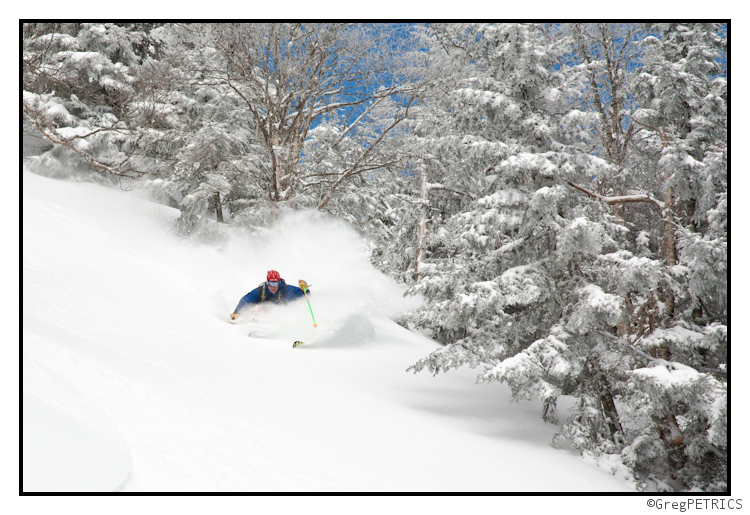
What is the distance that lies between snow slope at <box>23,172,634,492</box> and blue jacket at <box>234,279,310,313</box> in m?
0.21

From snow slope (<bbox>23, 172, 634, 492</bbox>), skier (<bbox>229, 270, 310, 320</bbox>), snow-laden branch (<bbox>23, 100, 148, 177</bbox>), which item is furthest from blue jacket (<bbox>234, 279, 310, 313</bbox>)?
snow-laden branch (<bbox>23, 100, 148, 177</bbox>)

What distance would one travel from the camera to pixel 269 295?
316 inches

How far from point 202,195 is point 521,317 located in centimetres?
862

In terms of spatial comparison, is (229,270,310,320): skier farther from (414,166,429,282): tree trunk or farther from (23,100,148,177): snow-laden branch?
(414,166,429,282): tree trunk

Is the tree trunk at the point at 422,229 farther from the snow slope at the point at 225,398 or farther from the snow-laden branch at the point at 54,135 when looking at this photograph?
the snow-laden branch at the point at 54,135

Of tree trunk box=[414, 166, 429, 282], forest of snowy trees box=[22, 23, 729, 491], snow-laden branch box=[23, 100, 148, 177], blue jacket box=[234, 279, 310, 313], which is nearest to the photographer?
forest of snowy trees box=[22, 23, 729, 491]

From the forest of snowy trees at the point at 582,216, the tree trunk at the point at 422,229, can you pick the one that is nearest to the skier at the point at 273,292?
the forest of snowy trees at the point at 582,216

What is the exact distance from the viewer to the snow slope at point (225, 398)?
3258 mm

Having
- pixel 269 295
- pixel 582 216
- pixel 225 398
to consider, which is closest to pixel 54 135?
pixel 269 295

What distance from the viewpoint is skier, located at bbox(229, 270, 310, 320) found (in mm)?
7828

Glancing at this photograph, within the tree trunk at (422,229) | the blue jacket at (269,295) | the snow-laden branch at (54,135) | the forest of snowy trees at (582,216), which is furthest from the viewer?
the tree trunk at (422,229)

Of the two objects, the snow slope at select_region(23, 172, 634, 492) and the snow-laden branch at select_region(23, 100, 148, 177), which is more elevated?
the snow-laden branch at select_region(23, 100, 148, 177)

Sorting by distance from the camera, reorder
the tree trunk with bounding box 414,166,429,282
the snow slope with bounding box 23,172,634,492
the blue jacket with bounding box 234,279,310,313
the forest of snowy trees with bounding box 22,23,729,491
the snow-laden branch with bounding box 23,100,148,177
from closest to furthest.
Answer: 1. the snow slope with bounding box 23,172,634,492
2. the forest of snowy trees with bounding box 22,23,729,491
3. the blue jacket with bounding box 234,279,310,313
4. the snow-laden branch with bounding box 23,100,148,177
5. the tree trunk with bounding box 414,166,429,282
